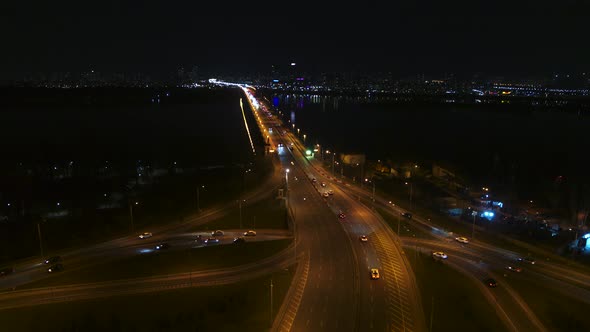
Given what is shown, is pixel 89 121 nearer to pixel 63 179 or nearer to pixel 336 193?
pixel 63 179

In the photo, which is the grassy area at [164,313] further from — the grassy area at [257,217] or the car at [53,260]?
the grassy area at [257,217]

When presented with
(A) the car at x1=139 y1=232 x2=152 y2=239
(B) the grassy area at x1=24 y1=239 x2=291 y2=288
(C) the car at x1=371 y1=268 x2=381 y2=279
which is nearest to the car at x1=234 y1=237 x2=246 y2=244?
(B) the grassy area at x1=24 y1=239 x2=291 y2=288

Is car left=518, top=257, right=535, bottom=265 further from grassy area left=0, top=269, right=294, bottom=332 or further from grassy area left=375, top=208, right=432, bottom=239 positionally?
grassy area left=0, top=269, right=294, bottom=332

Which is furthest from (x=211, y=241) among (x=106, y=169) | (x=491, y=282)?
(x=106, y=169)

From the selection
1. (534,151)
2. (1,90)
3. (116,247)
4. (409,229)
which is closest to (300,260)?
(409,229)

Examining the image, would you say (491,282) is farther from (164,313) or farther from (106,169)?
(106,169)
